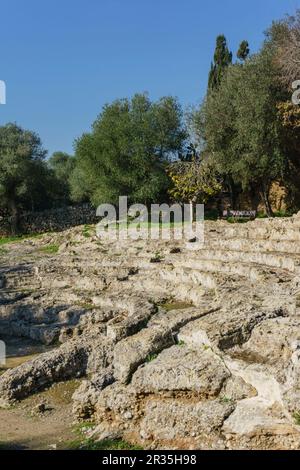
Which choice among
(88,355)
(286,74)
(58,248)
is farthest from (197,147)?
(88,355)

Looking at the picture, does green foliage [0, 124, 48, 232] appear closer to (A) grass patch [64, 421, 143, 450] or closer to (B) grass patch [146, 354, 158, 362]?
(B) grass patch [146, 354, 158, 362]

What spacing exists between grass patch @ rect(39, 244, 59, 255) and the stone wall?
504 inches

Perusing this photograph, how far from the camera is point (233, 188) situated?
4244cm

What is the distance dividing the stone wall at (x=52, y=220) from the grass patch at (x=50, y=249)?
504 inches

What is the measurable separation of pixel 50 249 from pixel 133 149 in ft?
39.4

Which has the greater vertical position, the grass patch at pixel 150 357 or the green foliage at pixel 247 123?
the green foliage at pixel 247 123

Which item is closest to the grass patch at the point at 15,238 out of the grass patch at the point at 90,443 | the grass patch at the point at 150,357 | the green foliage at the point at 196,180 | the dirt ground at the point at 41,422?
the green foliage at the point at 196,180

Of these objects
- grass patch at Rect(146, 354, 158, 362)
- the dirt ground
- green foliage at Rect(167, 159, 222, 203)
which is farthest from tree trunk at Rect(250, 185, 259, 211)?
grass patch at Rect(146, 354, 158, 362)

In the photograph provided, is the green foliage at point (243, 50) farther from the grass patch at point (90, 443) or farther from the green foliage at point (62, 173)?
the grass patch at point (90, 443)

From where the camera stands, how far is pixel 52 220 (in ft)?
164

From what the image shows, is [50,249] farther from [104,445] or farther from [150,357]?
[104,445]

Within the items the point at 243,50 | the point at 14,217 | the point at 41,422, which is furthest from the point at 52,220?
the point at 41,422

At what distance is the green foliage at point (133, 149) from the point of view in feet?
133

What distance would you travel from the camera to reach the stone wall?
4888cm
